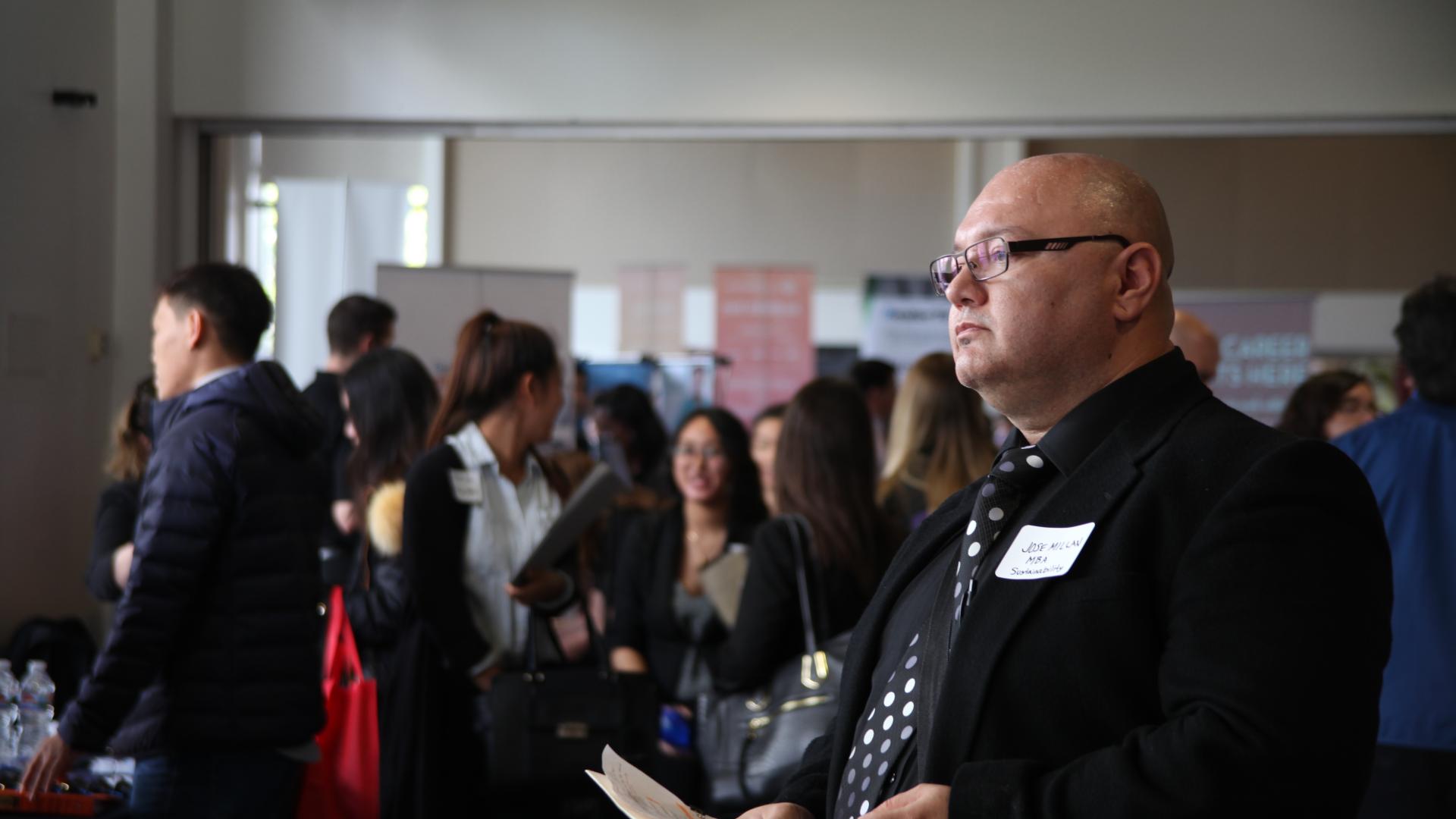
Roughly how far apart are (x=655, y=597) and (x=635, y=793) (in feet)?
7.29

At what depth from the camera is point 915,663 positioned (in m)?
1.46

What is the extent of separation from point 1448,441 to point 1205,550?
2067 mm

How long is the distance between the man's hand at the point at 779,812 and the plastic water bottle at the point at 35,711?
7.14ft

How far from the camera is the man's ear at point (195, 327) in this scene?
2.68 m

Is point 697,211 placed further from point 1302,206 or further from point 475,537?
point 475,537

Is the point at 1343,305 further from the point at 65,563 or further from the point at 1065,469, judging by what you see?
the point at 1065,469

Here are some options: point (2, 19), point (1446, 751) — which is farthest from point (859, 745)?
point (2, 19)

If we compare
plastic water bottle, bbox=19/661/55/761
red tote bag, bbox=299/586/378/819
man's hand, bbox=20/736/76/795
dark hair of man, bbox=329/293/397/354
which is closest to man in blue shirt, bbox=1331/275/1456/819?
red tote bag, bbox=299/586/378/819

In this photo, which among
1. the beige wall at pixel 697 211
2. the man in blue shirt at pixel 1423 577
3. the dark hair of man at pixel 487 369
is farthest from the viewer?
the beige wall at pixel 697 211

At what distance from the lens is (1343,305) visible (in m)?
8.74

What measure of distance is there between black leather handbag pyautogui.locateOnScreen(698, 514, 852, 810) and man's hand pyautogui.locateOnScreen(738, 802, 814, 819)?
1.36 meters

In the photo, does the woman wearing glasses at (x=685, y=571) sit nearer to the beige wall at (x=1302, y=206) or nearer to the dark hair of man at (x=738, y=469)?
the dark hair of man at (x=738, y=469)

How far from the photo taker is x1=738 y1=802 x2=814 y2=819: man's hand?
4.96 ft

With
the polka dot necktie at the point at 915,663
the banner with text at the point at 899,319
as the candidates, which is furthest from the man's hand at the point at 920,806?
the banner with text at the point at 899,319
